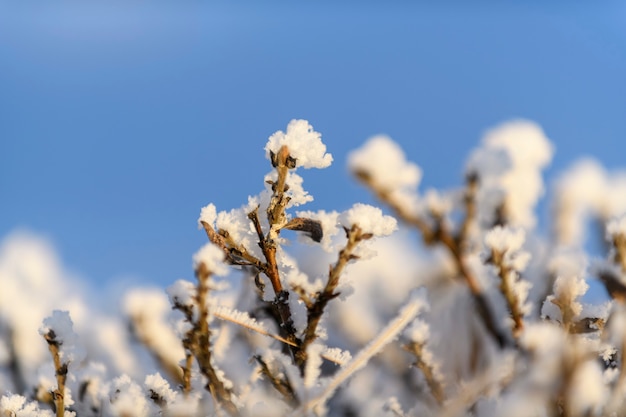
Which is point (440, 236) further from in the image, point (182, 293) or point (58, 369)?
point (58, 369)

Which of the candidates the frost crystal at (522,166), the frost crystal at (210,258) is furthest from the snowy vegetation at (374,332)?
the frost crystal at (522,166)

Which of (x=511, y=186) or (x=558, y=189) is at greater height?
(x=558, y=189)

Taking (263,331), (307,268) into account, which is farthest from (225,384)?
(307,268)

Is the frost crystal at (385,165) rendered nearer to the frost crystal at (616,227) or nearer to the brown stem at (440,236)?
the brown stem at (440,236)

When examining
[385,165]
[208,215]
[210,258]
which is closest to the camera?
[210,258]

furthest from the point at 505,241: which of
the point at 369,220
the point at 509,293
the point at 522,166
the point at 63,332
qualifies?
the point at 522,166

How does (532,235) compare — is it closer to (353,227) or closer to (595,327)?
(595,327)
